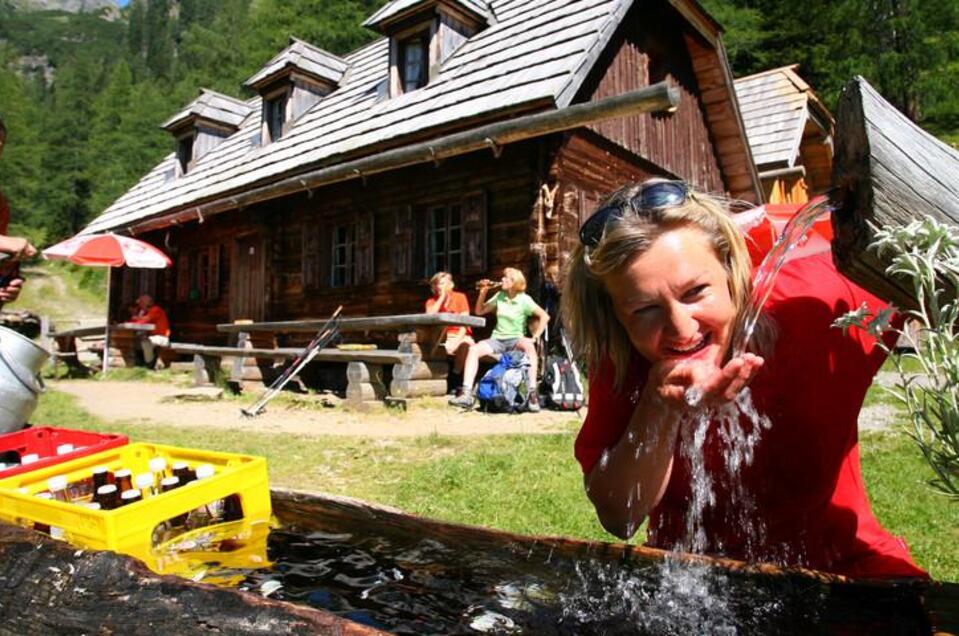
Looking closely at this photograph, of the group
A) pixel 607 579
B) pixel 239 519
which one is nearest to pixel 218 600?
pixel 607 579

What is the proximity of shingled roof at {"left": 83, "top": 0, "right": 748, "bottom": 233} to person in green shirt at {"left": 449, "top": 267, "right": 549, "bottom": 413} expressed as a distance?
8.17 ft

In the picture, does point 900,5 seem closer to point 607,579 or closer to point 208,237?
point 208,237

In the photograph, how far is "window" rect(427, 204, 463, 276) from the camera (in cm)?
1030

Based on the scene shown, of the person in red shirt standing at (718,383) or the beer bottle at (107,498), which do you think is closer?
the person in red shirt standing at (718,383)

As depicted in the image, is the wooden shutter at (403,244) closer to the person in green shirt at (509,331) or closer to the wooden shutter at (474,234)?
the wooden shutter at (474,234)

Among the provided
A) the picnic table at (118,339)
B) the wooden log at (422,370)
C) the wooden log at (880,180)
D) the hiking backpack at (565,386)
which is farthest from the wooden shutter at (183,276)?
the wooden log at (880,180)

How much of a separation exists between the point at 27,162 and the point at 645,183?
58873mm

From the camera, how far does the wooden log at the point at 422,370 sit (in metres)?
7.90

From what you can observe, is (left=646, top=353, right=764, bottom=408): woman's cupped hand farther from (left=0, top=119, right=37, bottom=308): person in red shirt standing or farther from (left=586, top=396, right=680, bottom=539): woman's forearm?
(left=0, top=119, right=37, bottom=308): person in red shirt standing

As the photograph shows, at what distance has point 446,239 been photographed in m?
10.4

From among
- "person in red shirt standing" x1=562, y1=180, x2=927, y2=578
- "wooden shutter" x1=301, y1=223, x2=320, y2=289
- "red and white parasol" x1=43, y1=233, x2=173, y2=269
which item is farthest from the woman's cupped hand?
"red and white parasol" x1=43, y1=233, x2=173, y2=269

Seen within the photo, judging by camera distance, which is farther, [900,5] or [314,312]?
[900,5]

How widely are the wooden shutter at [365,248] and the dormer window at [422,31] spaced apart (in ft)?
8.56

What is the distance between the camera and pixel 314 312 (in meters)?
12.7
